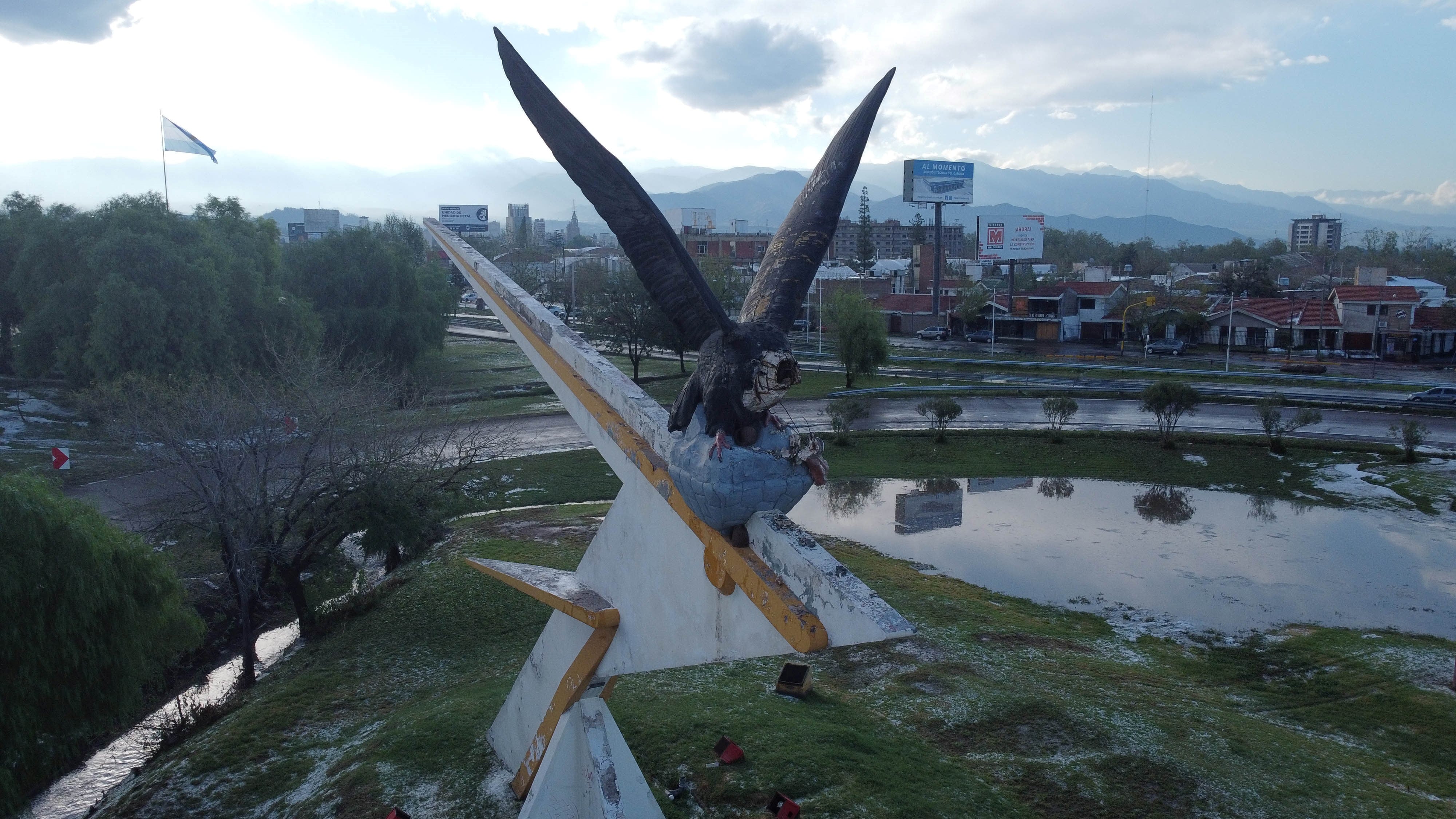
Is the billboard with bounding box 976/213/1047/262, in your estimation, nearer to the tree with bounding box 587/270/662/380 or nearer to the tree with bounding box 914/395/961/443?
the tree with bounding box 587/270/662/380

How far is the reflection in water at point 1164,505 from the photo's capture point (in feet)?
70.4

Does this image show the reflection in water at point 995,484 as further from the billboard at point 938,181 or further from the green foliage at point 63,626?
the billboard at point 938,181

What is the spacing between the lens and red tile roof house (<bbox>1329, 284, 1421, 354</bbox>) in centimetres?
4650

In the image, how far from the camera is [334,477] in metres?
14.8

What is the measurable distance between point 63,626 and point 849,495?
17.8 metres

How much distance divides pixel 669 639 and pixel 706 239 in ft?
305

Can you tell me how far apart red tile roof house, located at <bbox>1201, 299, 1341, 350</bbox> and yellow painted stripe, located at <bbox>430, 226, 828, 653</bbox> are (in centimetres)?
4912

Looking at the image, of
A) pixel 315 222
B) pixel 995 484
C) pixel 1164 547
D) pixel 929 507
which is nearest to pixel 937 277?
pixel 995 484

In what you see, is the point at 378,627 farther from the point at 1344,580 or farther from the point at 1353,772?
the point at 1344,580

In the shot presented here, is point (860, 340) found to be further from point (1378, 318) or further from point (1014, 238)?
point (1378, 318)

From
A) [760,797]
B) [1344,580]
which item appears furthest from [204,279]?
[1344,580]

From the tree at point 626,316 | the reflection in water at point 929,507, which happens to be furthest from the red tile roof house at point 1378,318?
the tree at point 626,316

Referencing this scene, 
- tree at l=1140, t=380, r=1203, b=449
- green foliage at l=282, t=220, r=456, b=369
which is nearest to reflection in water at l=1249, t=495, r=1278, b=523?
tree at l=1140, t=380, r=1203, b=449

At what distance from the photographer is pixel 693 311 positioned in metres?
5.28
